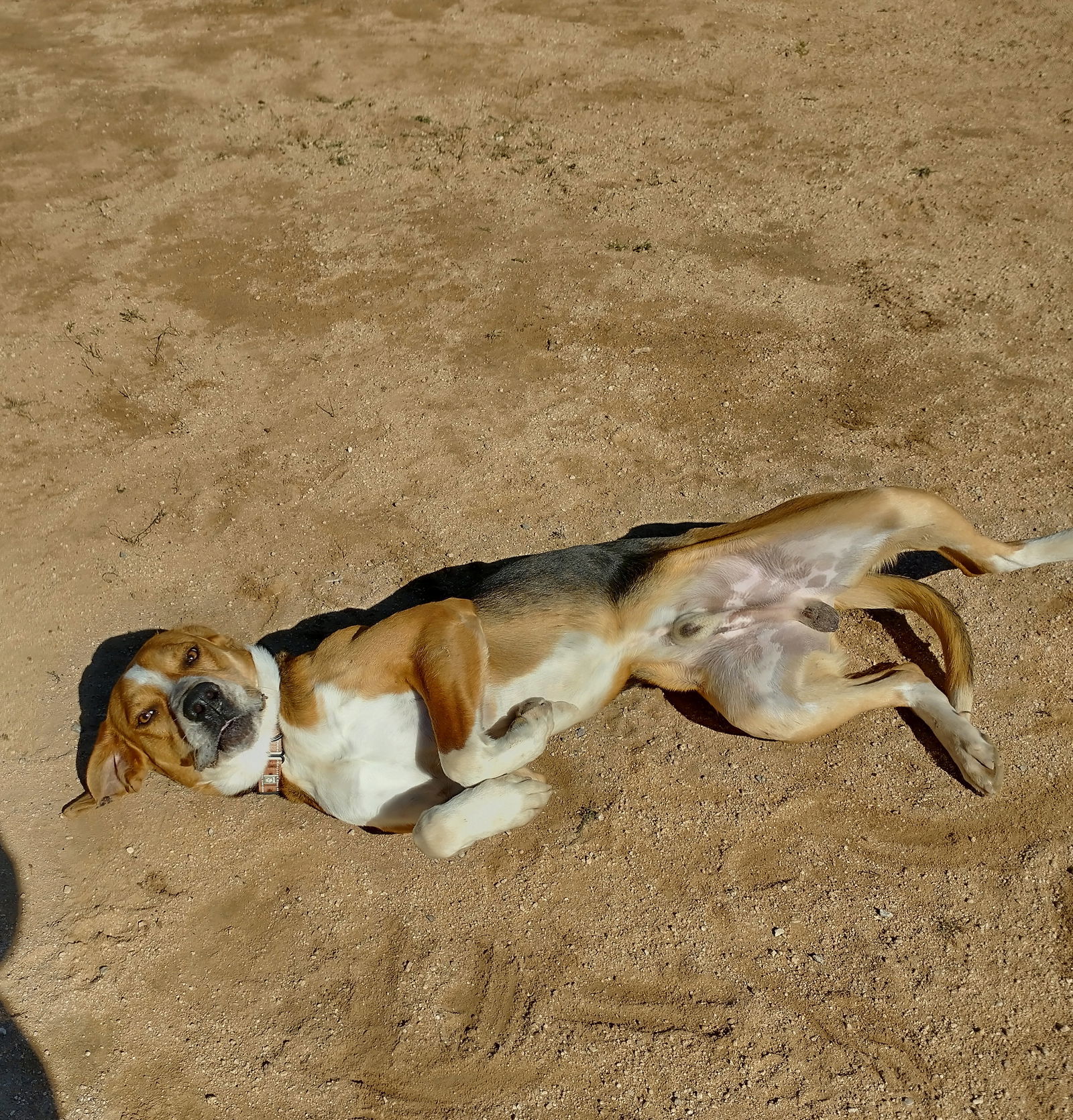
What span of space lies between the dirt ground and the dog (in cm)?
35

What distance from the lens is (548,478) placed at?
20.3 feet

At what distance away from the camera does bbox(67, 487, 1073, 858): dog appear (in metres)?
4.49

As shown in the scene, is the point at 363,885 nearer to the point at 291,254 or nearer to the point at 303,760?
the point at 303,760

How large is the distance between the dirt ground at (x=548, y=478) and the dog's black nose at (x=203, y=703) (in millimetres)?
996

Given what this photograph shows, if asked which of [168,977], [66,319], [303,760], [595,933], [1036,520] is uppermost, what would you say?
[66,319]

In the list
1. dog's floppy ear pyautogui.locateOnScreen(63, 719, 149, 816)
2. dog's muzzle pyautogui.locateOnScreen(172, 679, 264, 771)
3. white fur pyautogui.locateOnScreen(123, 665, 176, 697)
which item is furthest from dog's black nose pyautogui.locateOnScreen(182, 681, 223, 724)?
dog's floppy ear pyautogui.locateOnScreen(63, 719, 149, 816)

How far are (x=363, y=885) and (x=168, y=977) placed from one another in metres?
1.08

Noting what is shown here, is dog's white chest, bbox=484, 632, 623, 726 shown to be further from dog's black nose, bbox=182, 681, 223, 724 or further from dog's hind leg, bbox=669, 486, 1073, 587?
dog's black nose, bbox=182, 681, 223, 724

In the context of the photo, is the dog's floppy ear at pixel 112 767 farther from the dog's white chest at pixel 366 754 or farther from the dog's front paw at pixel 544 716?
the dog's front paw at pixel 544 716

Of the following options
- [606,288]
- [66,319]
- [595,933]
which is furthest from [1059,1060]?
[66,319]

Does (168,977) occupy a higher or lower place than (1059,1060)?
lower

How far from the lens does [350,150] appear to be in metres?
9.22

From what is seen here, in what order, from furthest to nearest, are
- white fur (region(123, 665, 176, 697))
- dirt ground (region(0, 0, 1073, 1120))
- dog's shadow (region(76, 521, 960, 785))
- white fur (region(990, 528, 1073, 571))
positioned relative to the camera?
dog's shadow (region(76, 521, 960, 785))
white fur (region(990, 528, 1073, 571))
white fur (region(123, 665, 176, 697))
dirt ground (region(0, 0, 1073, 1120))

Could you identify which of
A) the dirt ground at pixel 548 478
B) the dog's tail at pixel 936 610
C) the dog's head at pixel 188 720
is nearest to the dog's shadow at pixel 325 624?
the dirt ground at pixel 548 478
